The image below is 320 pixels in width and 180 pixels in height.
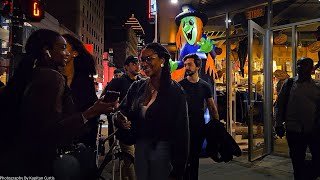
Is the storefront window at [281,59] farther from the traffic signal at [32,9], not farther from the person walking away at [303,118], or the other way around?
Result: the traffic signal at [32,9]

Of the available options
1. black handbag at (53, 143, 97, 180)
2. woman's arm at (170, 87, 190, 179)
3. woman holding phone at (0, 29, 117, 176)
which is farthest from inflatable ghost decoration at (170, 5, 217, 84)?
woman holding phone at (0, 29, 117, 176)

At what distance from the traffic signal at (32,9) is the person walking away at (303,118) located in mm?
4753

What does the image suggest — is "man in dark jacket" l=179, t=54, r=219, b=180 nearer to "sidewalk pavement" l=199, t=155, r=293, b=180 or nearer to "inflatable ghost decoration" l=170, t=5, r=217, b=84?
"sidewalk pavement" l=199, t=155, r=293, b=180

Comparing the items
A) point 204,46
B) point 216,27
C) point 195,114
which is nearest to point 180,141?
point 195,114

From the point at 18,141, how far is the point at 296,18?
740 centimetres

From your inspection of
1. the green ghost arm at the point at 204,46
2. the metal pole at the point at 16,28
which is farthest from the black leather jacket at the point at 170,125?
the green ghost arm at the point at 204,46

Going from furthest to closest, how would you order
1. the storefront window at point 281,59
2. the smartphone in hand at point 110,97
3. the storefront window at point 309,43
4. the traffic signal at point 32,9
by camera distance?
the storefront window at point 281,59
the storefront window at point 309,43
the traffic signal at point 32,9
the smartphone in hand at point 110,97

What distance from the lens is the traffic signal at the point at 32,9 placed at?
20.3 feet

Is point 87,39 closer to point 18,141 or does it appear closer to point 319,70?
point 319,70

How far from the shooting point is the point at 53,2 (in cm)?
7938

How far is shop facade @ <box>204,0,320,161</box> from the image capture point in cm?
762

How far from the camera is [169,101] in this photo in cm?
302

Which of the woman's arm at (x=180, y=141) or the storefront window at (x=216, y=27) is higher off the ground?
the storefront window at (x=216, y=27)

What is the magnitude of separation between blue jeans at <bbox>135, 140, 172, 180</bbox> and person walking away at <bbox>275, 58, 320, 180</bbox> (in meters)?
2.67
